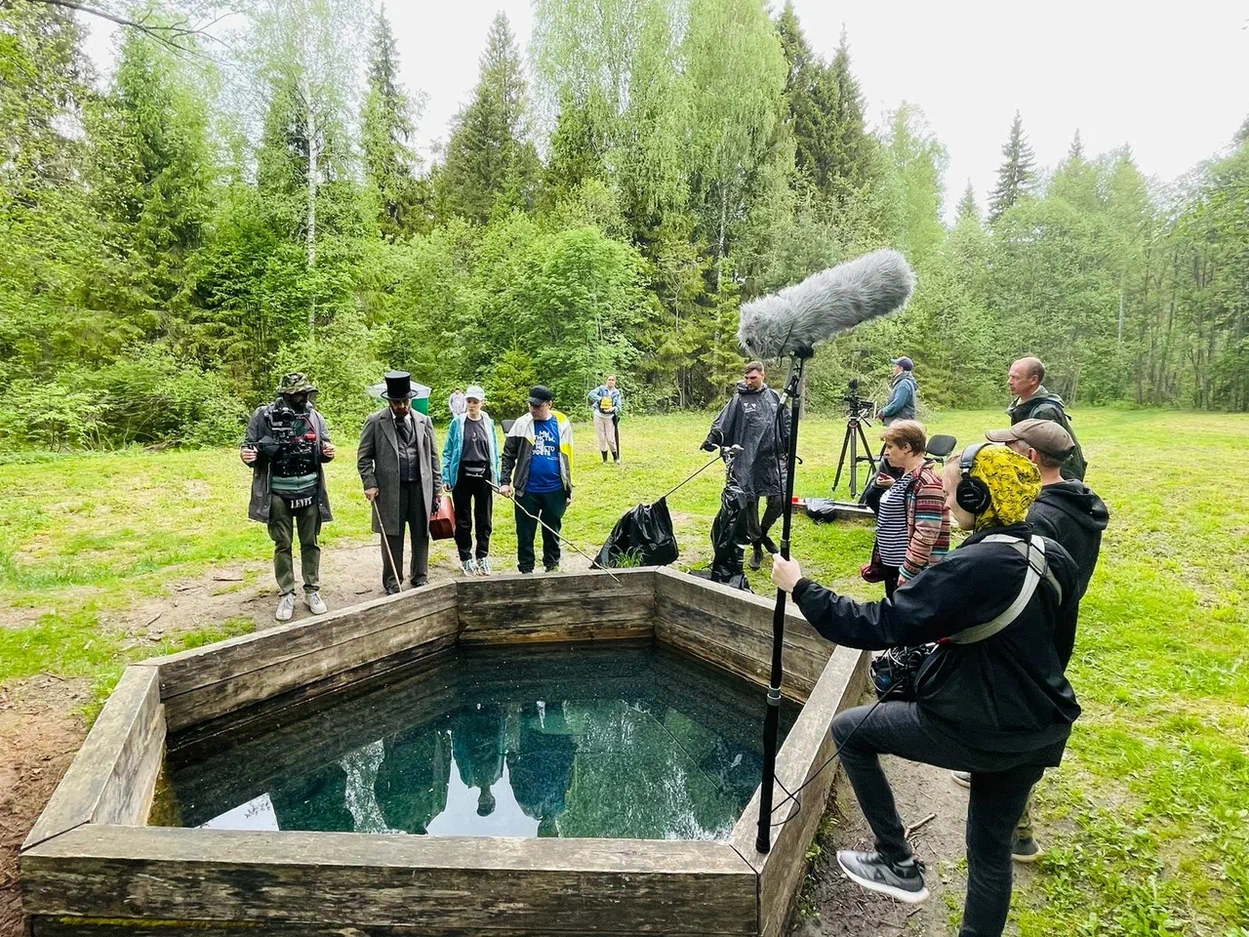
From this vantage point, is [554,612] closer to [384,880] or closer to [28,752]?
[384,880]

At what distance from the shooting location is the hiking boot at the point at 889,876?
85.1 inches

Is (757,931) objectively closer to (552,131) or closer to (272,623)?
(272,623)

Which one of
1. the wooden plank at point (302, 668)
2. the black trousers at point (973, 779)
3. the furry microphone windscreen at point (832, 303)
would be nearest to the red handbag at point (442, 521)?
the wooden plank at point (302, 668)

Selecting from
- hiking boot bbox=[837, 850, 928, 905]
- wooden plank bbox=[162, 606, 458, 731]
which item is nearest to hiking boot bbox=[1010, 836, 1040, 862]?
hiking boot bbox=[837, 850, 928, 905]

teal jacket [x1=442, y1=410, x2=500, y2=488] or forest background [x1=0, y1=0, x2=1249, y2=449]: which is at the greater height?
forest background [x1=0, y1=0, x2=1249, y2=449]

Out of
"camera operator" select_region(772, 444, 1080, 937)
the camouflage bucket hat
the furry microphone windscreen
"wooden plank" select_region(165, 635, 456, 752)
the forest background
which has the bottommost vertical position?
"wooden plank" select_region(165, 635, 456, 752)

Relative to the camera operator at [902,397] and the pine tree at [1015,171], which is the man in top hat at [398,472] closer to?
the camera operator at [902,397]

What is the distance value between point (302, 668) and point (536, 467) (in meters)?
2.27

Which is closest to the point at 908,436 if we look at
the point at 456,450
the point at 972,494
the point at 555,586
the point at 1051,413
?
the point at 1051,413

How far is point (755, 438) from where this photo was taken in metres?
5.58

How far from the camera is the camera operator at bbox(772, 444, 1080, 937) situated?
65.7 inches

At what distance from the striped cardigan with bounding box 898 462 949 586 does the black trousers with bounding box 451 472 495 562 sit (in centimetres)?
357

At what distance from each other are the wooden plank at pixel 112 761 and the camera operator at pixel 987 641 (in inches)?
102

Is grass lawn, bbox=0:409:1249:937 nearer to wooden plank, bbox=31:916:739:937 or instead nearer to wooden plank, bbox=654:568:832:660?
wooden plank, bbox=654:568:832:660
